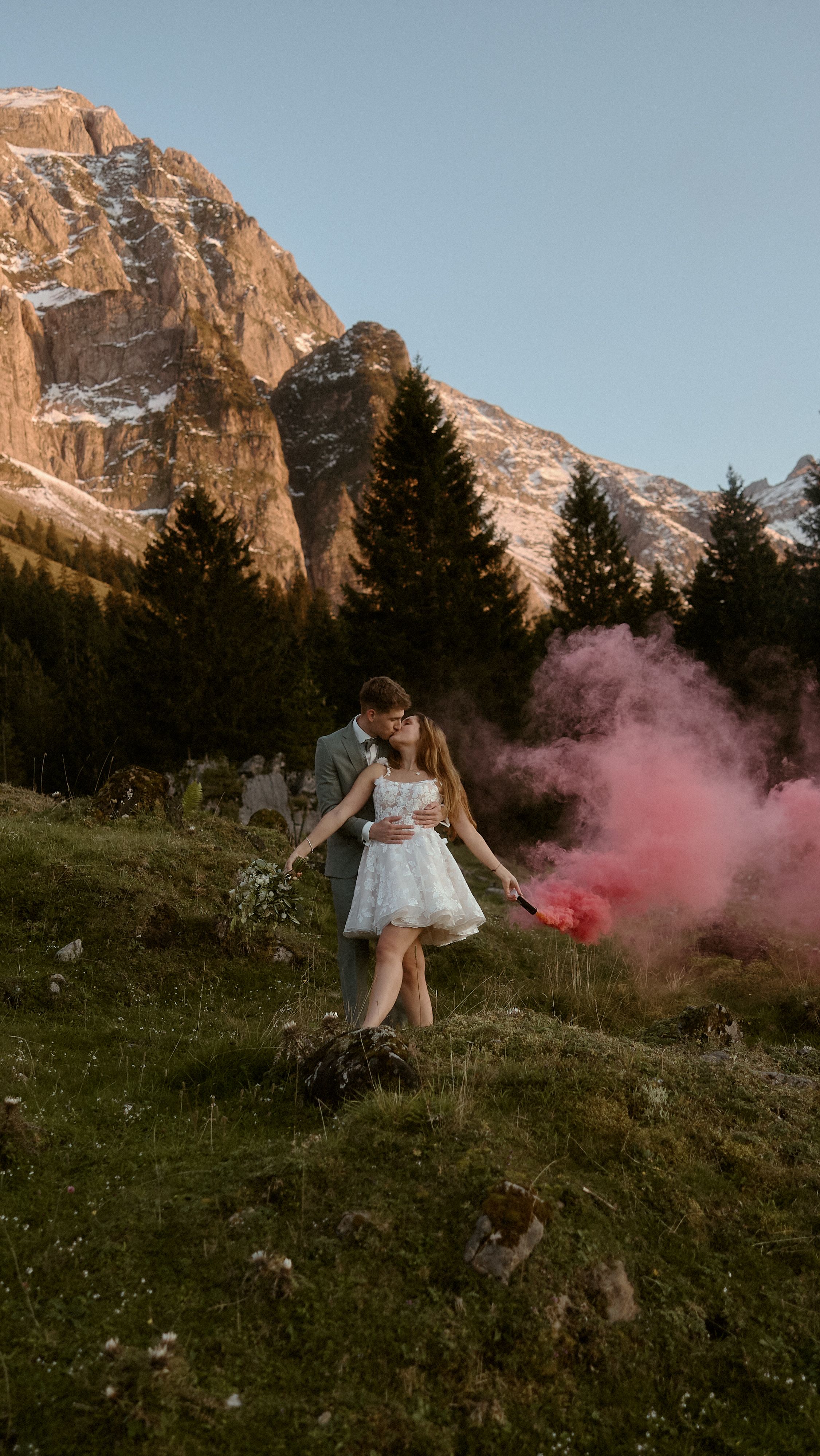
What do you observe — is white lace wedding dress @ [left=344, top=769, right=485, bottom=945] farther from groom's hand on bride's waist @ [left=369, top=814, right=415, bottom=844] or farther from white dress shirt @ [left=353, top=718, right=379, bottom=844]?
white dress shirt @ [left=353, top=718, right=379, bottom=844]

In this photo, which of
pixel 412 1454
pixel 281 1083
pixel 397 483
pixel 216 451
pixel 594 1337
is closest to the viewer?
pixel 412 1454

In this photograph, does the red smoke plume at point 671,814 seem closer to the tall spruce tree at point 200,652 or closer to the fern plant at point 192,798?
the fern plant at point 192,798

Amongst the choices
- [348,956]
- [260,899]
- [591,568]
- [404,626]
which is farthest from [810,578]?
[348,956]

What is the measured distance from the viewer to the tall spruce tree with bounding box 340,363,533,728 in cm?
2169

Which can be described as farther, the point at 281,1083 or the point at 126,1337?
the point at 281,1083

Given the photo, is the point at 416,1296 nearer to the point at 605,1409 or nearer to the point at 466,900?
the point at 605,1409

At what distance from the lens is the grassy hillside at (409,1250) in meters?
2.85

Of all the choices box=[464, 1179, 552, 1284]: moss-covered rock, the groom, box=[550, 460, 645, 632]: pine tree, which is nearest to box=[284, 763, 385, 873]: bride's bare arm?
the groom

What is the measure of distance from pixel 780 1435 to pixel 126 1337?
89.4 inches

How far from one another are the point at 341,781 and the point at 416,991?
5.49 feet

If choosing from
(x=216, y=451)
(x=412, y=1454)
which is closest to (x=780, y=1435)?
(x=412, y=1454)

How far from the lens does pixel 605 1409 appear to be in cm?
298

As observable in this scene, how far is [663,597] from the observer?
141 ft

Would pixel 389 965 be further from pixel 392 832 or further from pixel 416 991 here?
pixel 392 832
